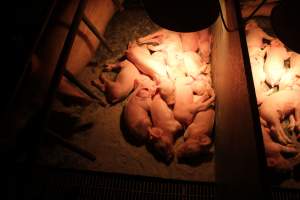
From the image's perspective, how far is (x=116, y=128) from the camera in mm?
3213

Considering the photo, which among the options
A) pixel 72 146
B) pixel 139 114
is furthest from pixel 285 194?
pixel 72 146

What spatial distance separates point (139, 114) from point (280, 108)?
61.2 inches

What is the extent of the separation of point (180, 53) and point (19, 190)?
2.50 metres

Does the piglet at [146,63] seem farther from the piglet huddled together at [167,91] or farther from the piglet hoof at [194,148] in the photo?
the piglet hoof at [194,148]

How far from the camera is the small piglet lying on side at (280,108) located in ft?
9.61

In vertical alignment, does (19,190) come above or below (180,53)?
below

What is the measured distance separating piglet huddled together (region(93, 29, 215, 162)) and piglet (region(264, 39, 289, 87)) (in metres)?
0.71

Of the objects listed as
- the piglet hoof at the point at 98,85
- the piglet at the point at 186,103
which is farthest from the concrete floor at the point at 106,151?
the piglet at the point at 186,103

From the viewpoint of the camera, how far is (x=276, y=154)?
2750mm

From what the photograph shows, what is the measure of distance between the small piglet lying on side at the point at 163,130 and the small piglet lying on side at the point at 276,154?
918 millimetres

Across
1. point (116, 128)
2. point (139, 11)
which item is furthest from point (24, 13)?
point (116, 128)

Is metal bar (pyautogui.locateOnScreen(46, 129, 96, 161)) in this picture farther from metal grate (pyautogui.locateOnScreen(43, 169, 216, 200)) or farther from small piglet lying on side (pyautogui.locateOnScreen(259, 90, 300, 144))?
small piglet lying on side (pyautogui.locateOnScreen(259, 90, 300, 144))

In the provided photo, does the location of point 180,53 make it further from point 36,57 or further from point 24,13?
point 24,13

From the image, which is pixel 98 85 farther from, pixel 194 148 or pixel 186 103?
pixel 194 148
